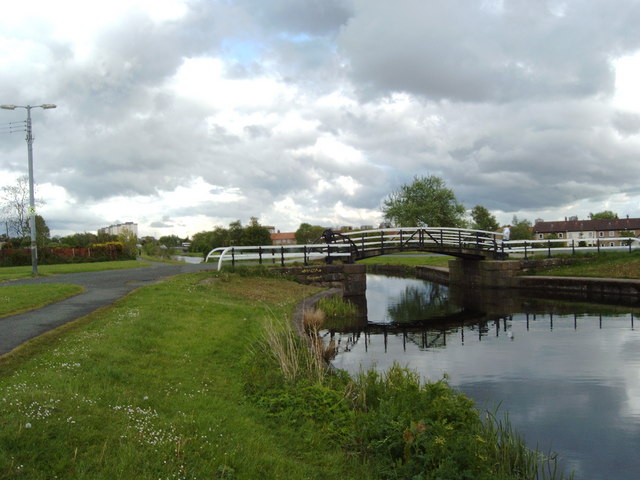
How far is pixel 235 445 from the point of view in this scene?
14.6ft

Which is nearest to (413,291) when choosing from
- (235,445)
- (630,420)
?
(630,420)

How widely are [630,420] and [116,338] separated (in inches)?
325

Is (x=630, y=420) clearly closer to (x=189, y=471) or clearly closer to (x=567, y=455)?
(x=567, y=455)

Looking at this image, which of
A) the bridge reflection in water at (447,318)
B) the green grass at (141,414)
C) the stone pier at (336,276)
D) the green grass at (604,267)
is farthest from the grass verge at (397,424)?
the green grass at (604,267)

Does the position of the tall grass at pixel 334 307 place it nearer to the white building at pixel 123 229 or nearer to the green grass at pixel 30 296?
the green grass at pixel 30 296

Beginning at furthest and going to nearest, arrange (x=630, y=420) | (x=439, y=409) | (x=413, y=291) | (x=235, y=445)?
1. (x=413, y=291)
2. (x=630, y=420)
3. (x=439, y=409)
4. (x=235, y=445)

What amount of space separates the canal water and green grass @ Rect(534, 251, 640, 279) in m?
4.83

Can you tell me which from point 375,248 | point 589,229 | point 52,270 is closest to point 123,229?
point 52,270

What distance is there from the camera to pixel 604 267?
79.8ft

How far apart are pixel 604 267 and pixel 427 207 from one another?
38081 mm

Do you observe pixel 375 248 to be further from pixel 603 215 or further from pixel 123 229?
pixel 603 215

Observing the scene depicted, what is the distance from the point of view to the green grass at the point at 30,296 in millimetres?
10711

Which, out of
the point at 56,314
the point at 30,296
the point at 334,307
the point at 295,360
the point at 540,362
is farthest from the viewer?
the point at 334,307

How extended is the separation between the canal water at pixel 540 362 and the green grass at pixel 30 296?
24.6 feet
